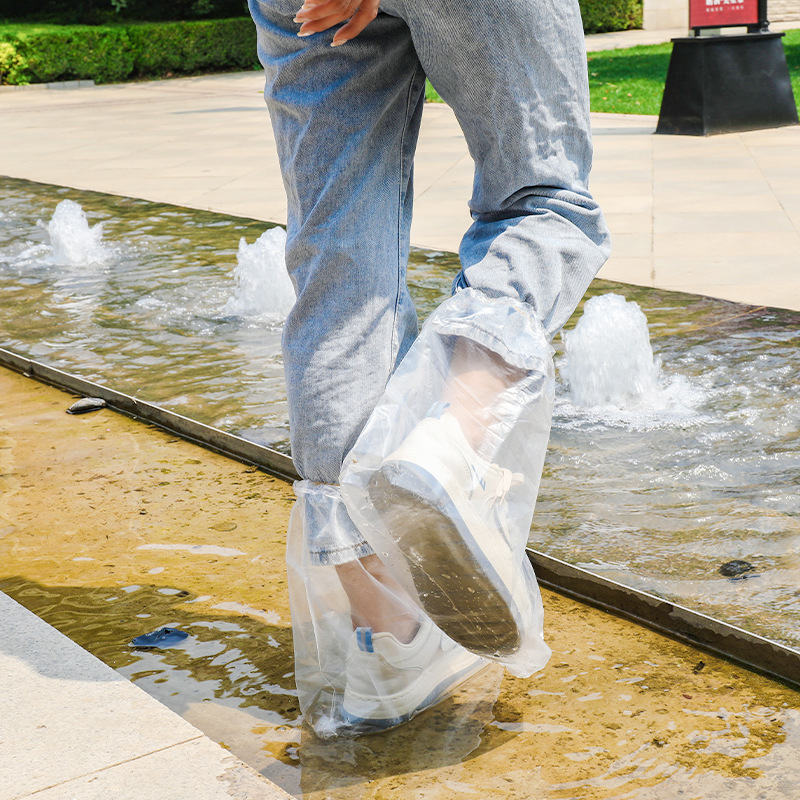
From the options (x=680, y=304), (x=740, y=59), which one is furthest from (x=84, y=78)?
(x=680, y=304)

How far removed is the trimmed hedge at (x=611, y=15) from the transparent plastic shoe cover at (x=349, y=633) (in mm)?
25508

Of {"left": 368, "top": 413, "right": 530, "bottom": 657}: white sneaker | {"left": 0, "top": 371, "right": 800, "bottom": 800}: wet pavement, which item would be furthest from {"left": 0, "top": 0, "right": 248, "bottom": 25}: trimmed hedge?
{"left": 368, "top": 413, "right": 530, "bottom": 657}: white sneaker

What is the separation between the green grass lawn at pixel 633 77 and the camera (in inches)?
461

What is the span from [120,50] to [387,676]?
831 inches

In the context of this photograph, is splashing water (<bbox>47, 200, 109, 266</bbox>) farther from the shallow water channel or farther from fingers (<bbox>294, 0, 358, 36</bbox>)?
fingers (<bbox>294, 0, 358, 36</bbox>)

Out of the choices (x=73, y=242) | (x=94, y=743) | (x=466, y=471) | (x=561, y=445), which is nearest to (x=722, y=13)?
(x=73, y=242)

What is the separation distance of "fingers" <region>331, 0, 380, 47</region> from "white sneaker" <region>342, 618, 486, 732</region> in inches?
32.7

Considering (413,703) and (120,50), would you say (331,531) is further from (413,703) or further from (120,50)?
(120,50)

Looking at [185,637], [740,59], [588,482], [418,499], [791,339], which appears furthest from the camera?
[740,59]

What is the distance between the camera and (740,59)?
8453 mm

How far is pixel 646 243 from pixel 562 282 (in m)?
3.64

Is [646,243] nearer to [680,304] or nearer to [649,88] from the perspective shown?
[680,304]

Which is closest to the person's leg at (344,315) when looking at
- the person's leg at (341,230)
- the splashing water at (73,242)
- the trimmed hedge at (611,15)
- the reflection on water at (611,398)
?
the person's leg at (341,230)

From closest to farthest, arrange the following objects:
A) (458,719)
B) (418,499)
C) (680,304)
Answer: (418,499) < (458,719) < (680,304)
